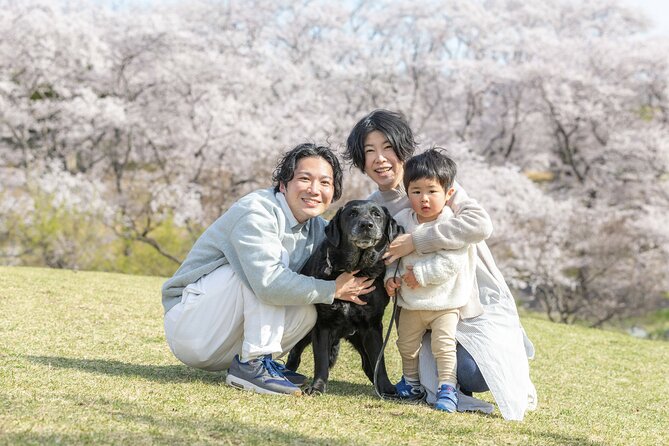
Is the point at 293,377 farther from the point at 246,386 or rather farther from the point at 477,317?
→ the point at 477,317

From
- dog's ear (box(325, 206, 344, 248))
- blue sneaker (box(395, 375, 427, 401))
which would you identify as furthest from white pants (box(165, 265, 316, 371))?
blue sneaker (box(395, 375, 427, 401))

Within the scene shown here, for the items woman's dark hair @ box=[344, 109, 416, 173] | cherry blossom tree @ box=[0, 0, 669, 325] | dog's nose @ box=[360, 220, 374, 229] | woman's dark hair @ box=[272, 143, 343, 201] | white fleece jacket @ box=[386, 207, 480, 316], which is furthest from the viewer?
cherry blossom tree @ box=[0, 0, 669, 325]

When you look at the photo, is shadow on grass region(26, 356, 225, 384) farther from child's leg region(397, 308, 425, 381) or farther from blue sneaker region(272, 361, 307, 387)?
child's leg region(397, 308, 425, 381)

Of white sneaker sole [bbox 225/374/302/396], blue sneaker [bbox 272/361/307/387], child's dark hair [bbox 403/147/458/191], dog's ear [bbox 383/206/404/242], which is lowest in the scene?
blue sneaker [bbox 272/361/307/387]

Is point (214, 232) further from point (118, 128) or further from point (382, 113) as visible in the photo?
point (118, 128)

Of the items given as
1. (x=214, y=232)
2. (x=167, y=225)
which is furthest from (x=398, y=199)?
(x=167, y=225)

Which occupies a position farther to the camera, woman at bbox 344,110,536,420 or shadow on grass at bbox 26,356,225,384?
shadow on grass at bbox 26,356,225,384

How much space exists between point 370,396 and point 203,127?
50.9 feet

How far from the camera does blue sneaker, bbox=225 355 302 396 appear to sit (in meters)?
3.53

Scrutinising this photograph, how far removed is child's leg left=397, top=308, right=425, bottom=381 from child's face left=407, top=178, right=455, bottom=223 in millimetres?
557

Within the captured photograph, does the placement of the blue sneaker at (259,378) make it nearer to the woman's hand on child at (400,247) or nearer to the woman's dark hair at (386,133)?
the woman's hand on child at (400,247)

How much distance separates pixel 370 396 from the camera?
12.5ft

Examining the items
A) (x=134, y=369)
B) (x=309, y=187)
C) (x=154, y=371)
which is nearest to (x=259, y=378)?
(x=154, y=371)

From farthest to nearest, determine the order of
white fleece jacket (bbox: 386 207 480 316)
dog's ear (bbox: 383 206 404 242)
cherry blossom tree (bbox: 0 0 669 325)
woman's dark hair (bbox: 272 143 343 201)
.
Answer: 1. cherry blossom tree (bbox: 0 0 669 325)
2. woman's dark hair (bbox: 272 143 343 201)
3. dog's ear (bbox: 383 206 404 242)
4. white fleece jacket (bbox: 386 207 480 316)
